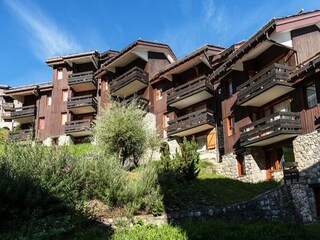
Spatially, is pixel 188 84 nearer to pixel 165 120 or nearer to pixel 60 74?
pixel 165 120

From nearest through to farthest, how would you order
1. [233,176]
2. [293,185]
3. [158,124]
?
[293,185], [233,176], [158,124]

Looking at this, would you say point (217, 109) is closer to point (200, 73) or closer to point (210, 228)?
point (200, 73)

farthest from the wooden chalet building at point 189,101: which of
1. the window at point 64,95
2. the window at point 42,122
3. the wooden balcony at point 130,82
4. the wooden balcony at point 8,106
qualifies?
the wooden balcony at point 8,106

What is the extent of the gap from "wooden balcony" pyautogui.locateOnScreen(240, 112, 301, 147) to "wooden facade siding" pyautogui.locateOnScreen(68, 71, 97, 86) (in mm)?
22026

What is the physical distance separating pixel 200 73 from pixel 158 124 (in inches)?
252

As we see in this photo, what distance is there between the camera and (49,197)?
10641mm

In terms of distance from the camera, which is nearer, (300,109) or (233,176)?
(300,109)

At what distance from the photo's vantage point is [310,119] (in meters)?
19.1

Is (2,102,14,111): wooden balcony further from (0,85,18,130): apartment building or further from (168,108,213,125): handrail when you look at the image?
(168,108,213,125): handrail

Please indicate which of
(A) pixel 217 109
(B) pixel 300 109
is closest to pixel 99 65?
(A) pixel 217 109

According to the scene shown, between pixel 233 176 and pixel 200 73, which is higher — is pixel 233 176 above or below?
below

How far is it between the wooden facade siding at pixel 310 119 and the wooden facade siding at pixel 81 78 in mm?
26081

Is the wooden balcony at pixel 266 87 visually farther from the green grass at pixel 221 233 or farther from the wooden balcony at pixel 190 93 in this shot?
the green grass at pixel 221 233

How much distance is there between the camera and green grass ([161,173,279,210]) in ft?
45.4
